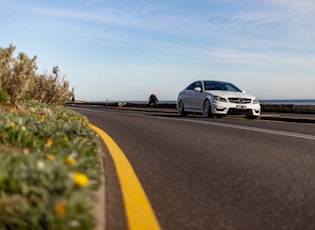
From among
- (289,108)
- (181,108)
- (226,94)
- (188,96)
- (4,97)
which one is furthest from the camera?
(289,108)

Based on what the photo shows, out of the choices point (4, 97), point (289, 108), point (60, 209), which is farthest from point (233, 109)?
point (60, 209)

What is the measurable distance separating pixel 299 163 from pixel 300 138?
3366 mm

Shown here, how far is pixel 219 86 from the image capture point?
1856 centimetres

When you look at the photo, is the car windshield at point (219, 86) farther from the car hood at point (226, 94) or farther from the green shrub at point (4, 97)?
the green shrub at point (4, 97)

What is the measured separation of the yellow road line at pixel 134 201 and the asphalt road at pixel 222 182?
66mm

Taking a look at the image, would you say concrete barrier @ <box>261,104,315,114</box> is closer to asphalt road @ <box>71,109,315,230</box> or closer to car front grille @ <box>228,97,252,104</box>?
car front grille @ <box>228,97,252,104</box>

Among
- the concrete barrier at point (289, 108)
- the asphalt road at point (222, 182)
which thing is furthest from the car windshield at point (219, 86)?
the asphalt road at point (222, 182)

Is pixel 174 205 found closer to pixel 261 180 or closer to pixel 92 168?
pixel 92 168

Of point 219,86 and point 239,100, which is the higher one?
point 219,86

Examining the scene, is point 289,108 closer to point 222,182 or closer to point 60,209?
point 222,182

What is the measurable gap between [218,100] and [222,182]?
12259 millimetres

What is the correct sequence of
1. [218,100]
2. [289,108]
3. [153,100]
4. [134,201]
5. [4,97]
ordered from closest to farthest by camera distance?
[134,201], [4,97], [218,100], [289,108], [153,100]

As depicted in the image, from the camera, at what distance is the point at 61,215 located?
7.99 ft

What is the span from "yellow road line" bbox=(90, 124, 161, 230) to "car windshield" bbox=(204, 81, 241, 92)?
12530 millimetres
